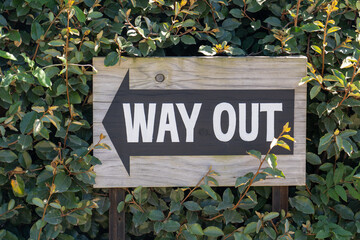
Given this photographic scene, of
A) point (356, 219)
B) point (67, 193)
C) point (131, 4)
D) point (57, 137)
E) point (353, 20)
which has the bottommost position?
point (356, 219)

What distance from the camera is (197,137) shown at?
1.91 m

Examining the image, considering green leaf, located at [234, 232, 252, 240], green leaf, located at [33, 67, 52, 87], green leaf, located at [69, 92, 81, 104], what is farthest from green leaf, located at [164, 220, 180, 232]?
green leaf, located at [33, 67, 52, 87]

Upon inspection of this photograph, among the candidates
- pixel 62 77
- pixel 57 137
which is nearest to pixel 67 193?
pixel 57 137

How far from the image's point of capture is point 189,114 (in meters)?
1.91

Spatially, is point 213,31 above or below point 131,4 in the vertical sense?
below

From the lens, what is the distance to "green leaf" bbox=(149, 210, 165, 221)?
1925mm

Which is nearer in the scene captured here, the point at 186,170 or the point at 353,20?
the point at 186,170

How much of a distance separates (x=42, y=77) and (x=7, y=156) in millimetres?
353

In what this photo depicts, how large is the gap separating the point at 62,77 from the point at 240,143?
2.46ft

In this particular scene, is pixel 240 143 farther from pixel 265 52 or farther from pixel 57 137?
pixel 57 137

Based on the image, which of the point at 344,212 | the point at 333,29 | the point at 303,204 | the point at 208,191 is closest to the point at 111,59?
the point at 208,191

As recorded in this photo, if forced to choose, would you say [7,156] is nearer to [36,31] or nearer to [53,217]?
[53,217]

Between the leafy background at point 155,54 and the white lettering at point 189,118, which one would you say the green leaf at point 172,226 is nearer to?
the leafy background at point 155,54

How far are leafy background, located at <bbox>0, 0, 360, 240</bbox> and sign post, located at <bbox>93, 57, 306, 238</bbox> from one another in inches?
2.2
